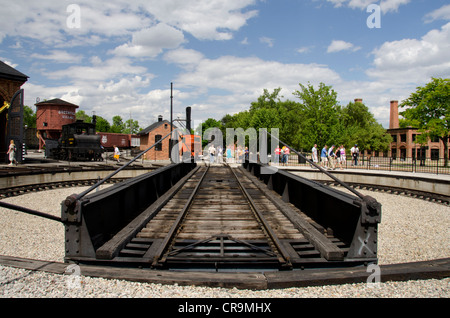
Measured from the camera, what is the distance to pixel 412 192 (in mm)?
15227

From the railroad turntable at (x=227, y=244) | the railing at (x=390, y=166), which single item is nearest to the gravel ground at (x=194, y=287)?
the railroad turntable at (x=227, y=244)

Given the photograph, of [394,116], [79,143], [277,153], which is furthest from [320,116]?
[394,116]

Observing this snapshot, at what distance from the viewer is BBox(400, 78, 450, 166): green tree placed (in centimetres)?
3108

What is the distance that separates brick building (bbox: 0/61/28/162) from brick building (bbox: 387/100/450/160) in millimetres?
62023

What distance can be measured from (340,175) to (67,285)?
18.6 meters

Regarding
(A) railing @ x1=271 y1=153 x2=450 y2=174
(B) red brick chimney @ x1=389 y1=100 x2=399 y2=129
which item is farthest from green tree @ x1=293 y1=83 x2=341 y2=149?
(B) red brick chimney @ x1=389 y1=100 x2=399 y2=129

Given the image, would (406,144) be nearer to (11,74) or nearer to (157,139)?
(157,139)

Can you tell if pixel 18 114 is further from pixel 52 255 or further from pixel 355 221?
pixel 355 221

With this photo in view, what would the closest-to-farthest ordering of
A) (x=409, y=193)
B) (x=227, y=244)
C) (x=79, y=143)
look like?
(x=227, y=244) → (x=409, y=193) → (x=79, y=143)

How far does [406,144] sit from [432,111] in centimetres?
3432

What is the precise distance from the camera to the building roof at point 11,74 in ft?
70.6

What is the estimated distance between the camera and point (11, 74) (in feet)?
71.1

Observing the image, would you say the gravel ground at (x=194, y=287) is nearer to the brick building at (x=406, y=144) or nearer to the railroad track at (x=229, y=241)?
the railroad track at (x=229, y=241)
